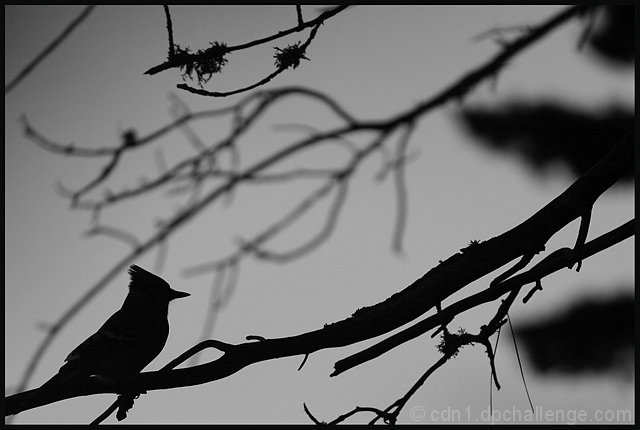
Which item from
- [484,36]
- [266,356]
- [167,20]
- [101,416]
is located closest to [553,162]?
[484,36]

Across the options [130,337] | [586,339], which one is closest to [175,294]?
[130,337]

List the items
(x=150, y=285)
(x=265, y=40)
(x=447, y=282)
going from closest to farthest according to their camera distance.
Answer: (x=265, y=40) < (x=447, y=282) < (x=150, y=285)

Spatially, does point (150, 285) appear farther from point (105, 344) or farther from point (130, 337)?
point (105, 344)

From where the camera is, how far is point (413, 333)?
7.85ft

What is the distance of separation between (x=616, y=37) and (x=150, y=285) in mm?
3613

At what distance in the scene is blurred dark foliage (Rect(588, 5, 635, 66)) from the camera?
373 cm

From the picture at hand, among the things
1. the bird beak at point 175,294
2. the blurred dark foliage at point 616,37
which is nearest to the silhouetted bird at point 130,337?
the bird beak at point 175,294

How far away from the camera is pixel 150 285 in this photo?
504cm

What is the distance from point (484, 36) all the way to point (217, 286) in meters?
1.37

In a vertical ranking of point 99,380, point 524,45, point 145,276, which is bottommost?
point 99,380

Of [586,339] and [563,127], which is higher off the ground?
[563,127]

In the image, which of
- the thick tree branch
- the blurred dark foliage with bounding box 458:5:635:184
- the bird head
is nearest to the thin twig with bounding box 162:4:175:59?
the thick tree branch

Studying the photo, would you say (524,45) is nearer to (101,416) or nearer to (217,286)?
(217,286)

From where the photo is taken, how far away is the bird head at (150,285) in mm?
5047
